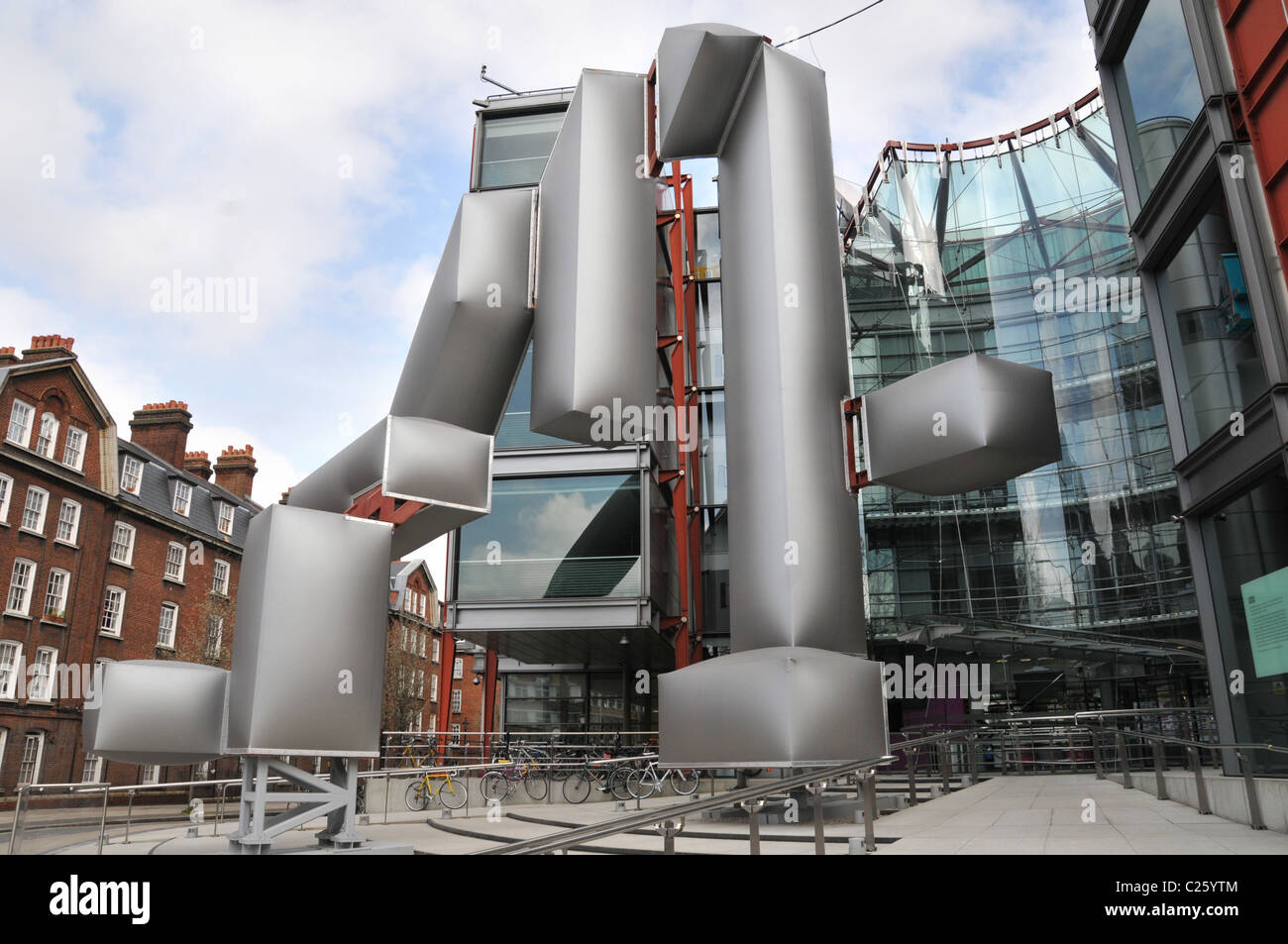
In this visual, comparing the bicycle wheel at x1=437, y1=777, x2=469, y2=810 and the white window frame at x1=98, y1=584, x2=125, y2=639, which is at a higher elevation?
the white window frame at x1=98, y1=584, x2=125, y2=639

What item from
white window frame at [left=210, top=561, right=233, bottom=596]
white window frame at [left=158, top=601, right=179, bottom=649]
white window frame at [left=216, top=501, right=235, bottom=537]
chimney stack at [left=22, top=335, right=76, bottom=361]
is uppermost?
chimney stack at [left=22, top=335, right=76, bottom=361]

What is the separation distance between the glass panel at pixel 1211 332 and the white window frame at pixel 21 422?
2833 cm

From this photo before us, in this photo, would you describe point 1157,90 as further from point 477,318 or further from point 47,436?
point 47,436

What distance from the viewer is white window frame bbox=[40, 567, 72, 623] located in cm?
2727

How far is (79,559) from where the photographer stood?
28453mm

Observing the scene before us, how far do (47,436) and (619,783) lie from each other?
2111 centimetres

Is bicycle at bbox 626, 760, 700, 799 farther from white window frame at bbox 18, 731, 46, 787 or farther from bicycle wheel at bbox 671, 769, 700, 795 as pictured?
white window frame at bbox 18, 731, 46, 787

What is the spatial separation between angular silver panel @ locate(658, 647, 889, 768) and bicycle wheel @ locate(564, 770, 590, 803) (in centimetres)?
1559

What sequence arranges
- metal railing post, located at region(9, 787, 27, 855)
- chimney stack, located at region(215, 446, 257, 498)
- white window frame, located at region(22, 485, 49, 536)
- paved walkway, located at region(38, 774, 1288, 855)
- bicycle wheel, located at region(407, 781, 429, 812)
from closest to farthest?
paved walkway, located at region(38, 774, 1288, 855)
metal railing post, located at region(9, 787, 27, 855)
bicycle wheel, located at region(407, 781, 429, 812)
white window frame, located at region(22, 485, 49, 536)
chimney stack, located at region(215, 446, 257, 498)

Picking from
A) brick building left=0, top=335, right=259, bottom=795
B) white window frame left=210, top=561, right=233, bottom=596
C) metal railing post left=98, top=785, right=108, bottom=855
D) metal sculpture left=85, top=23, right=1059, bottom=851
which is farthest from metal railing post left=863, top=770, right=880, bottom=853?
white window frame left=210, top=561, right=233, bottom=596
